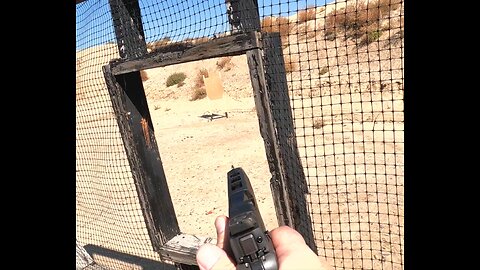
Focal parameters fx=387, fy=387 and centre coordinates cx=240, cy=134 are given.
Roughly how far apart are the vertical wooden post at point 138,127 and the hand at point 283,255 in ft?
5.41

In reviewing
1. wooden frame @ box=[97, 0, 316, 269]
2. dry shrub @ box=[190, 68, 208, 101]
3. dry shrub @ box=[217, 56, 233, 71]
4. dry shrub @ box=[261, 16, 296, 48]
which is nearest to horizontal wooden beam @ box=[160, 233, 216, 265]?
wooden frame @ box=[97, 0, 316, 269]

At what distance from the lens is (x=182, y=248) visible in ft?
8.49

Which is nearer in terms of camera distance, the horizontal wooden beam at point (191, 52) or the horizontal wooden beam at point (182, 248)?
the horizontal wooden beam at point (191, 52)

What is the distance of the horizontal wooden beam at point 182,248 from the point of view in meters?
2.51

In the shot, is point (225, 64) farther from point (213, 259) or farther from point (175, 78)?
point (213, 259)

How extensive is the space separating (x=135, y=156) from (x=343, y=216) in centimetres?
306

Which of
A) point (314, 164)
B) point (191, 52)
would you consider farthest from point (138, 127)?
point (314, 164)

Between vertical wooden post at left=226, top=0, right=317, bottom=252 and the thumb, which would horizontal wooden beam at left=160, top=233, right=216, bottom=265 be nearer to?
vertical wooden post at left=226, top=0, right=317, bottom=252

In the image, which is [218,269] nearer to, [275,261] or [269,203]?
[275,261]

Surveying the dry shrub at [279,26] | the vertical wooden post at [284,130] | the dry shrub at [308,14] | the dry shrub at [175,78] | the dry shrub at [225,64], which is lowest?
the dry shrub at [175,78]

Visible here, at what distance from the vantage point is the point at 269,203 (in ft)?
18.2

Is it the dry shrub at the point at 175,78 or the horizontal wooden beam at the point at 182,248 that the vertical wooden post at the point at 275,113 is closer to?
the horizontal wooden beam at the point at 182,248

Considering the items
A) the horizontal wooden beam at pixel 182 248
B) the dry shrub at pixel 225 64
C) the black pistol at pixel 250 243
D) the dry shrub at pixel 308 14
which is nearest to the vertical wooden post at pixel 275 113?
the horizontal wooden beam at pixel 182 248
